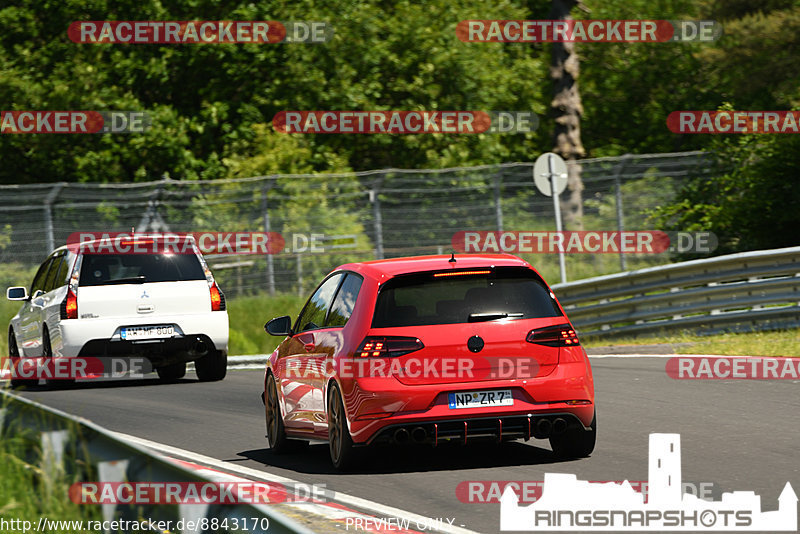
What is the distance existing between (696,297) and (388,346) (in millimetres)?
10263

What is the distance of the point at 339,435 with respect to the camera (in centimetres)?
934

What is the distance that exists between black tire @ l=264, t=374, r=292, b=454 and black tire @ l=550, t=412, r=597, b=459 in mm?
2278

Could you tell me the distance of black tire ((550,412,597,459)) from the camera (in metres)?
9.37

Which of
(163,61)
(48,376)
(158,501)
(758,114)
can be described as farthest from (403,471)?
(163,61)

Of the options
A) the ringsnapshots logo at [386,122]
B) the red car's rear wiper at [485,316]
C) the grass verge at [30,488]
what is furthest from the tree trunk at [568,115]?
the grass verge at [30,488]

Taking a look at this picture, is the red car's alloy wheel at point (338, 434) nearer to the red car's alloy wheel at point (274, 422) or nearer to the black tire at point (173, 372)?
the red car's alloy wheel at point (274, 422)

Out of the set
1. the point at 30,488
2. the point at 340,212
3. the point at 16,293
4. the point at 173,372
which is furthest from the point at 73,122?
the point at 30,488

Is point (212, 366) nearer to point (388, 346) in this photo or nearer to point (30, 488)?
point (388, 346)

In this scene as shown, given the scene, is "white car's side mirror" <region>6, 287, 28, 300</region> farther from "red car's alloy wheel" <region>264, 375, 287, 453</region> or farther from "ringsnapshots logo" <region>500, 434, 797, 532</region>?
"ringsnapshots logo" <region>500, 434, 797, 532</region>

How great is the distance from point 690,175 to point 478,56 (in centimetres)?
1110

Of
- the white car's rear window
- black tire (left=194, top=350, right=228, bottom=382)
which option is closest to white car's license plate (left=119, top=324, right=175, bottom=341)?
the white car's rear window

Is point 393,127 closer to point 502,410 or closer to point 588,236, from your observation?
point 588,236

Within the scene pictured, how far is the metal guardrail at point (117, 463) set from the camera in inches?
180

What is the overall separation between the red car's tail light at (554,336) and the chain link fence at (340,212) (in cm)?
1741
